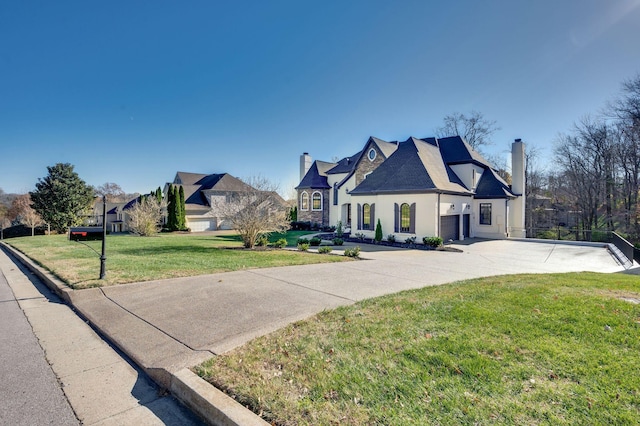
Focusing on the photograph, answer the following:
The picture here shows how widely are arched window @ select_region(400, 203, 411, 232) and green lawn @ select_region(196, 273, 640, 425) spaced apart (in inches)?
551

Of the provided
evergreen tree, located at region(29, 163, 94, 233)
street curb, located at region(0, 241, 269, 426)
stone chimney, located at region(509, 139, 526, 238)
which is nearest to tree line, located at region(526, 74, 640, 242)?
stone chimney, located at region(509, 139, 526, 238)

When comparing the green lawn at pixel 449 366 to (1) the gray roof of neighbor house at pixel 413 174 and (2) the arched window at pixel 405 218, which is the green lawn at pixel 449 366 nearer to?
(2) the arched window at pixel 405 218

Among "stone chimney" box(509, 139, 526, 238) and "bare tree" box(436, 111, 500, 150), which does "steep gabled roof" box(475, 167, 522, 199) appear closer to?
"stone chimney" box(509, 139, 526, 238)

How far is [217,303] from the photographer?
239 inches

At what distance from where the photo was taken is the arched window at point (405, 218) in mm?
19422

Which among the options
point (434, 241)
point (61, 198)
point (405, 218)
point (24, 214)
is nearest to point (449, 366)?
point (434, 241)

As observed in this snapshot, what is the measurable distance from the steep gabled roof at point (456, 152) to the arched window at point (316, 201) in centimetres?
1271

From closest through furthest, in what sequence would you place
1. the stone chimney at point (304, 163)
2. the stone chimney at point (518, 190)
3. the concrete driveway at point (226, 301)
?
1. the concrete driveway at point (226, 301)
2. the stone chimney at point (518, 190)
3. the stone chimney at point (304, 163)

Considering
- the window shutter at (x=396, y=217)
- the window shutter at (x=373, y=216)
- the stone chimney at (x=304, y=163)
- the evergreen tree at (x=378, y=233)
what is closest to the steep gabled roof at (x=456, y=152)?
the window shutter at (x=396, y=217)

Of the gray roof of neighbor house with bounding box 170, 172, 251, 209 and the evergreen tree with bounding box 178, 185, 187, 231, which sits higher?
the gray roof of neighbor house with bounding box 170, 172, 251, 209

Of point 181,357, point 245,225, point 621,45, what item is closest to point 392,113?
point 621,45

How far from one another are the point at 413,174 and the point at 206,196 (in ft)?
92.0

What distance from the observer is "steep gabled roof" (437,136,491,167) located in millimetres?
23855

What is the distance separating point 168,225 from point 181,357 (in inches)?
1244
